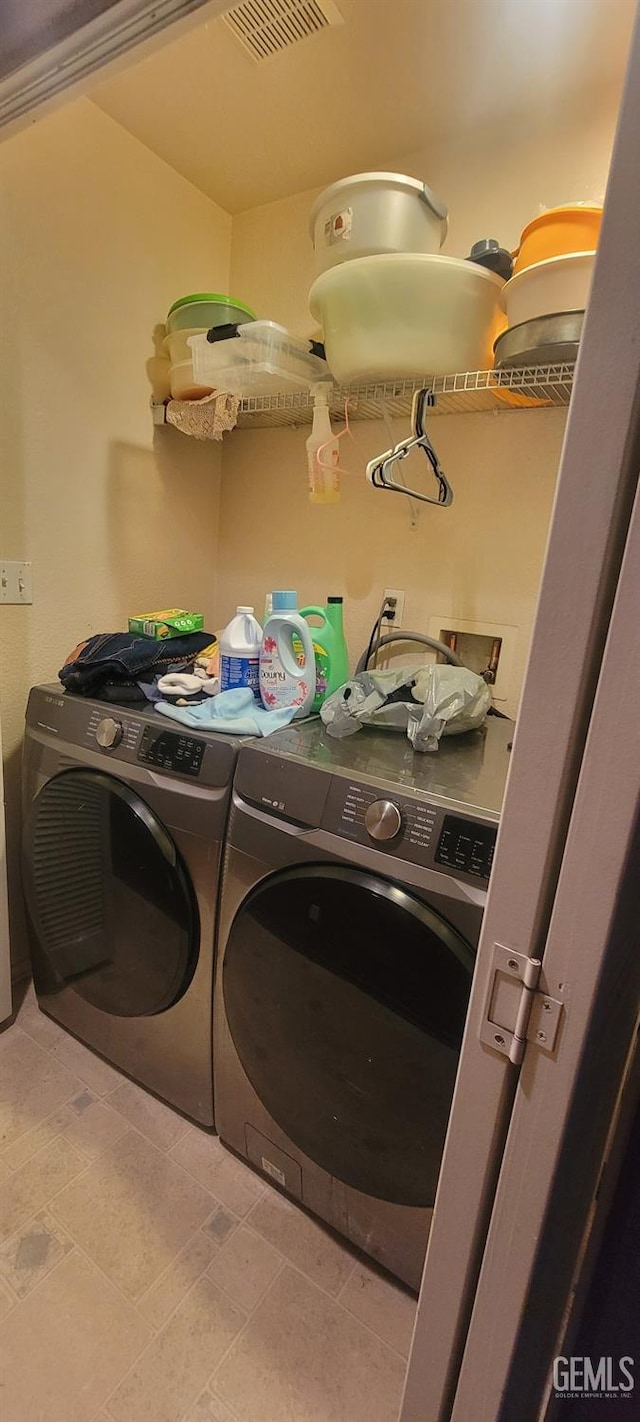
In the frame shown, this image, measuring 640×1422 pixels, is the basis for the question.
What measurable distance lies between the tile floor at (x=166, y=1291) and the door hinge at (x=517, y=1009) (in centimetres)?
93

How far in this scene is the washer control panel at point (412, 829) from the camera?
2.76ft

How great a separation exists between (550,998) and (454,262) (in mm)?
1254

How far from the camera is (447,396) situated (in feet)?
4.56

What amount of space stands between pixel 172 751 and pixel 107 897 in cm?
43

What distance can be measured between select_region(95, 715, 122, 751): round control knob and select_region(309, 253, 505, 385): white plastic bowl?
3.00ft

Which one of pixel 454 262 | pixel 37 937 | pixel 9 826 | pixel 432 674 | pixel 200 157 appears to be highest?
pixel 200 157

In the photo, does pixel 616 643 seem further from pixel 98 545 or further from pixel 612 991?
pixel 98 545

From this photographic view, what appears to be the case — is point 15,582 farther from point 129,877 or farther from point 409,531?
point 409,531

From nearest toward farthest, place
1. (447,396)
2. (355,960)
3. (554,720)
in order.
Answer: (554,720), (355,960), (447,396)

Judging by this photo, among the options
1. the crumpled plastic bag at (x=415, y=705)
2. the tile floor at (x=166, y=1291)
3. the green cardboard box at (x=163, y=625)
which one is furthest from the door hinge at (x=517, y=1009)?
the green cardboard box at (x=163, y=625)

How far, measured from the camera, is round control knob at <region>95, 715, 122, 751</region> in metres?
1.27

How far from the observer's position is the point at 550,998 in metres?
0.51

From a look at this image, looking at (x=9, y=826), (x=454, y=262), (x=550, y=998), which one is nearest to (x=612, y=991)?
(x=550, y=998)

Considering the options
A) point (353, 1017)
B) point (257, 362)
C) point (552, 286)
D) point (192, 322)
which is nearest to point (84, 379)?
point (192, 322)
